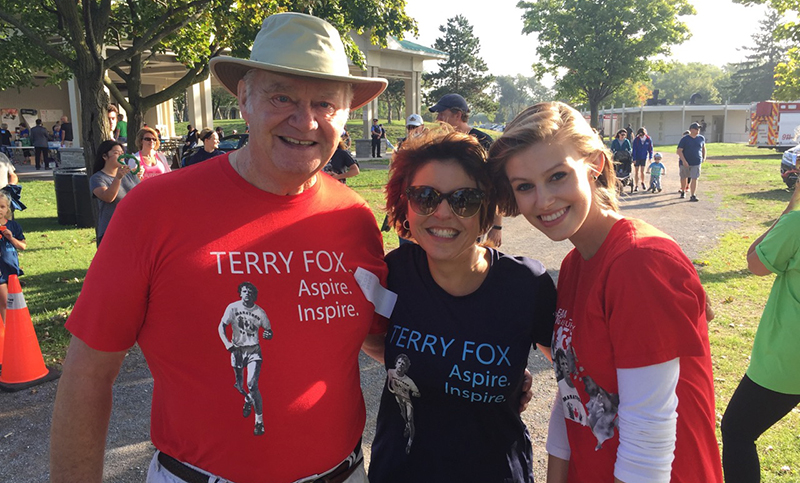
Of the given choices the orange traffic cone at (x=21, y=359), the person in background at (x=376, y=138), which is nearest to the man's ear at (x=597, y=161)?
the orange traffic cone at (x=21, y=359)

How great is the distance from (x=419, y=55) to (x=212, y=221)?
1254 inches

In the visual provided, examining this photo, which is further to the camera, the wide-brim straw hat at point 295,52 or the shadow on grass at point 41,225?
the shadow on grass at point 41,225

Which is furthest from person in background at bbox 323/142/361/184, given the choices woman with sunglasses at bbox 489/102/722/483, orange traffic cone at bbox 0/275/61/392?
woman with sunglasses at bbox 489/102/722/483

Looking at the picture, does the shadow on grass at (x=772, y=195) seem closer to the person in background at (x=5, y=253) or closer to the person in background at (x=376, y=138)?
the person in background at (x=5, y=253)

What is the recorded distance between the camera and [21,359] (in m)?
4.95

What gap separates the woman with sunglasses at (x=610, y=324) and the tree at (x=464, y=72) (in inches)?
2258

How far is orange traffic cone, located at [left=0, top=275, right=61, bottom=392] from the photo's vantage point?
4891 millimetres

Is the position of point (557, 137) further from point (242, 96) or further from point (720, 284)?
point (720, 284)

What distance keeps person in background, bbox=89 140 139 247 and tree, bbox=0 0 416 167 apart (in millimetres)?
1225

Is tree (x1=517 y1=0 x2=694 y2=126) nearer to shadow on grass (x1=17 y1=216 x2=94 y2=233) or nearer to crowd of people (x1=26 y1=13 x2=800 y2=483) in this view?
shadow on grass (x1=17 y1=216 x2=94 y2=233)

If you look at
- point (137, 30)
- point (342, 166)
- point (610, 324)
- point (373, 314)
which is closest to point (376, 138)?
point (137, 30)

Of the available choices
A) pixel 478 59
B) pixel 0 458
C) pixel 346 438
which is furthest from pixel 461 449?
pixel 478 59

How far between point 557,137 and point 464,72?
2352 inches

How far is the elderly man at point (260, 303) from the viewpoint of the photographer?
1714 mm
